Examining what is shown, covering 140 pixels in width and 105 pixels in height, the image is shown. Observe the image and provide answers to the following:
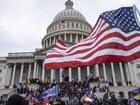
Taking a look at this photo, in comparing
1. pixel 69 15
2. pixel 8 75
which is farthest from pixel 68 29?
pixel 8 75

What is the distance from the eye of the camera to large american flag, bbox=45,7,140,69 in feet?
37.0

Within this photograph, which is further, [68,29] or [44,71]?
[68,29]

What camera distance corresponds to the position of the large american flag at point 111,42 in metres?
11.3

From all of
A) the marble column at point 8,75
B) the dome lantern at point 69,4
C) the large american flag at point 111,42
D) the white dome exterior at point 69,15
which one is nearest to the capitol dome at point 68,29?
the white dome exterior at point 69,15

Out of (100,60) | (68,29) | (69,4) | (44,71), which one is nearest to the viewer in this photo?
(100,60)

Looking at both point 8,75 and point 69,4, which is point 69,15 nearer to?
point 69,4

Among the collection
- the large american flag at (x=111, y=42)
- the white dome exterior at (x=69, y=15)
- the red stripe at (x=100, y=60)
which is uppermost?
the white dome exterior at (x=69, y=15)

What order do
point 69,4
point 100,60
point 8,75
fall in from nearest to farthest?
1. point 100,60
2. point 8,75
3. point 69,4

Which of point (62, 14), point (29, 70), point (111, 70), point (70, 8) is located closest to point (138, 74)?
point (111, 70)

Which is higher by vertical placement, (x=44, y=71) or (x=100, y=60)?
(x=44, y=71)

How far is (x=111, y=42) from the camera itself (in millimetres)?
11641

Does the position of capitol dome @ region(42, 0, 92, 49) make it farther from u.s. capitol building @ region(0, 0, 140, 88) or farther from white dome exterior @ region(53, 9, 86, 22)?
u.s. capitol building @ region(0, 0, 140, 88)

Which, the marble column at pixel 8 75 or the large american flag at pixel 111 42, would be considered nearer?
Answer: the large american flag at pixel 111 42

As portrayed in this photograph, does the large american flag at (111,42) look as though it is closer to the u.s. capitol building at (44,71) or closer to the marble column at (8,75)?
the u.s. capitol building at (44,71)
